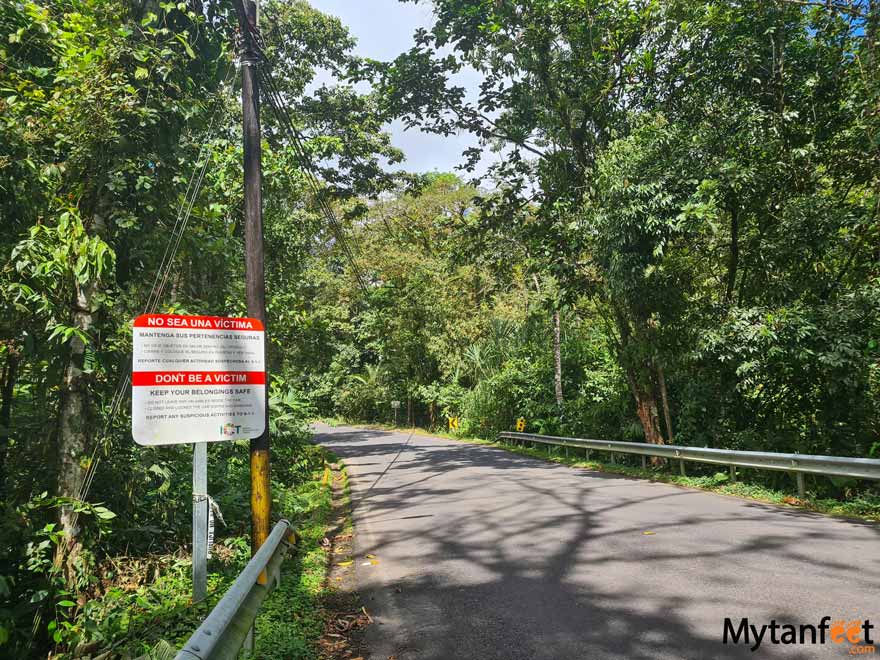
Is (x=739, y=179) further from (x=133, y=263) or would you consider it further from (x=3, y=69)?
(x=3, y=69)

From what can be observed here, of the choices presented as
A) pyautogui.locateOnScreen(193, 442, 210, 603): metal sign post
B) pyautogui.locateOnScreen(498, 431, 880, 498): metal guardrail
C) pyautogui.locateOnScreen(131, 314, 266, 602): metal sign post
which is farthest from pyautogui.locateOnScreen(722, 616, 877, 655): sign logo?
pyautogui.locateOnScreen(498, 431, 880, 498): metal guardrail

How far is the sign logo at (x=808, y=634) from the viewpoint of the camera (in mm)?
3713

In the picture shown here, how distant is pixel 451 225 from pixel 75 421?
11.4m

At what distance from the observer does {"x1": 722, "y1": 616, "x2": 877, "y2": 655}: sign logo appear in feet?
12.2

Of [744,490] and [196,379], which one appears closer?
[196,379]

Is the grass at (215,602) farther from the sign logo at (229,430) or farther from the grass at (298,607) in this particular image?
the sign logo at (229,430)

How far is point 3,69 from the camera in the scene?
5859mm

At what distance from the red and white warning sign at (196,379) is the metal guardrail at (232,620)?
107 cm

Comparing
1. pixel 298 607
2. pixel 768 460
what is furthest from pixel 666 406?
pixel 298 607

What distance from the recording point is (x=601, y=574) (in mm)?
5355

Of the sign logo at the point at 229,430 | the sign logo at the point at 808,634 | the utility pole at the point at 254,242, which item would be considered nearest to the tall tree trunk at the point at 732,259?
the sign logo at the point at 808,634

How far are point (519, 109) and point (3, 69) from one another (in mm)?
11907

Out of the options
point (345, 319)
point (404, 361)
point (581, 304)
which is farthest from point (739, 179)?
point (345, 319)

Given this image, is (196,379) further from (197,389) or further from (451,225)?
(451,225)
